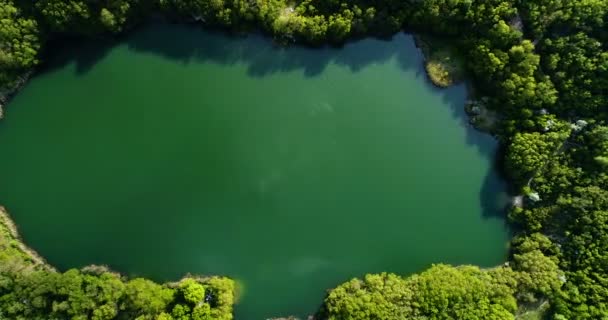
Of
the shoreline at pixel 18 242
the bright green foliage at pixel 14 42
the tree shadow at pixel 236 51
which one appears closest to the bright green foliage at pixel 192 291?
the shoreline at pixel 18 242

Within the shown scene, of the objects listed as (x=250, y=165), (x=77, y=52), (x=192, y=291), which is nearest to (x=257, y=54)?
(x=250, y=165)

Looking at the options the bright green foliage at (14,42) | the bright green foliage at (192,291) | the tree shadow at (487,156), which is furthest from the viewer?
the tree shadow at (487,156)

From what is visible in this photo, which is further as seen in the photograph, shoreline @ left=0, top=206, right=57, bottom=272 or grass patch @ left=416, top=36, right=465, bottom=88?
grass patch @ left=416, top=36, right=465, bottom=88

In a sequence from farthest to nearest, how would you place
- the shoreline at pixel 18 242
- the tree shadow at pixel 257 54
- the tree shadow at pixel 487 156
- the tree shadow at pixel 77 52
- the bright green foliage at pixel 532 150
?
1. the tree shadow at pixel 257 54
2. the tree shadow at pixel 77 52
3. the tree shadow at pixel 487 156
4. the bright green foliage at pixel 532 150
5. the shoreline at pixel 18 242

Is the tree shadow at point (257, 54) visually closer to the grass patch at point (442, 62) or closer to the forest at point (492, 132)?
the grass patch at point (442, 62)

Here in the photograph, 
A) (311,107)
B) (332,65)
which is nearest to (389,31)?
(332,65)

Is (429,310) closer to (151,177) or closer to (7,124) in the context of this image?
(151,177)

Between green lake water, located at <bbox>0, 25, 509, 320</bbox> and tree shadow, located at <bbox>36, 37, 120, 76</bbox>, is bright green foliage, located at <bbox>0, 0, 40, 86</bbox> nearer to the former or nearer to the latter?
tree shadow, located at <bbox>36, 37, 120, 76</bbox>

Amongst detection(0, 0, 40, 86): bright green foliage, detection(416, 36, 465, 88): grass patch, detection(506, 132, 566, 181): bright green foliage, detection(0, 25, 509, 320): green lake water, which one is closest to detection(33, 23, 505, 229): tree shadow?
detection(0, 25, 509, 320): green lake water
